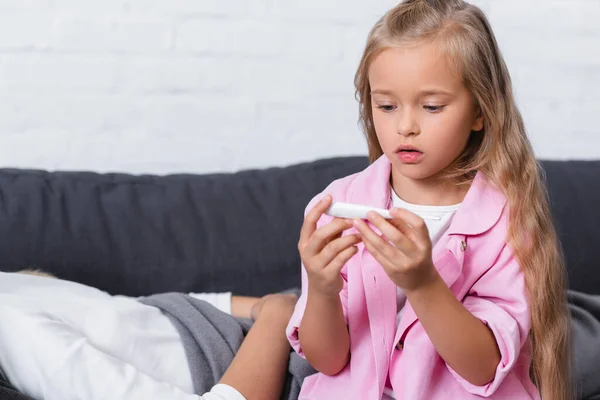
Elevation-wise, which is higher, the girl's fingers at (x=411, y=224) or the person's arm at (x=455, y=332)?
the girl's fingers at (x=411, y=224)

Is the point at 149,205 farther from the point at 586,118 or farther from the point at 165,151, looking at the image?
the point at 586,118

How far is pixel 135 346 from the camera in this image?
153 centimetres

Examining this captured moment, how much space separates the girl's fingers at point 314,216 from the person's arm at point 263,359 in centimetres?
34

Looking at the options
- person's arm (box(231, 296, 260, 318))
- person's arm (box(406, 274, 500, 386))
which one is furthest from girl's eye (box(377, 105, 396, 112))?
person's arm (box(231, 296, 260, 318))

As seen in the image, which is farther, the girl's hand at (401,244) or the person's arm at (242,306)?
the person's arm at (242,306)

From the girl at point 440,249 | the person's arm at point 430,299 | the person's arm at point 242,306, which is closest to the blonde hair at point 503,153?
the girl at point 440,249

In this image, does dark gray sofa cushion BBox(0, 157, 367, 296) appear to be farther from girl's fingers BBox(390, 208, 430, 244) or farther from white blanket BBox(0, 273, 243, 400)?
girl's fingers BBox(390, 208, 430, 244)

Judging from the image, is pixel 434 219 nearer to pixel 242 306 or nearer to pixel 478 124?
pixel 478 124

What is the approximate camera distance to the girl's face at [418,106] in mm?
1261

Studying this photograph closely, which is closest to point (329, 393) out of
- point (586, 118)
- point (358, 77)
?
point (358, 77)

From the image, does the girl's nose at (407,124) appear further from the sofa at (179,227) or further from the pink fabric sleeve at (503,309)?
the sofa at (179,227)

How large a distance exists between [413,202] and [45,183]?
0.96 metres

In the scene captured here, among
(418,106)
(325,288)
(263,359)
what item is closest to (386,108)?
(418,106)

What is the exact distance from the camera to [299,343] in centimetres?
144
